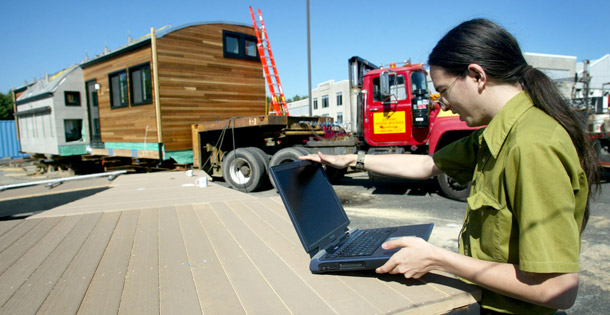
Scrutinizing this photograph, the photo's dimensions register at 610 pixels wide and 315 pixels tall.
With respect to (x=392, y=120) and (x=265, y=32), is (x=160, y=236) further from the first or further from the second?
(x=265, y=32)

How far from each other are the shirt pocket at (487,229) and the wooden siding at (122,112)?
8.07 meters

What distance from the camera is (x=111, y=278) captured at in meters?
1.32

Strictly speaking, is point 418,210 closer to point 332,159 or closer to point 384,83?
point 384,83

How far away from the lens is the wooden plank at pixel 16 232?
1.76 meters

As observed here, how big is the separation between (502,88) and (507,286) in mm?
590

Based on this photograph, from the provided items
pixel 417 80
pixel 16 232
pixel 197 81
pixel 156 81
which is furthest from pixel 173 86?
pixel 16 232

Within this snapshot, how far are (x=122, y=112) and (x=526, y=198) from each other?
1000 centimetres

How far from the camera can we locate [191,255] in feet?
5.06

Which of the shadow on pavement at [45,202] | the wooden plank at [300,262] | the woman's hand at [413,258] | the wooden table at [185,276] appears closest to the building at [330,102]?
the shadow on pavement at [45,202]

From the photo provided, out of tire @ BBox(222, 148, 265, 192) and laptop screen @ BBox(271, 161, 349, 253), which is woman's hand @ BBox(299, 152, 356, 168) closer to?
laptop screen @ BBox(271, 161, 349, 253)

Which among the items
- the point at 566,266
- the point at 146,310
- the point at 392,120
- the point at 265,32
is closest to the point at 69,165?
the point at 265,32

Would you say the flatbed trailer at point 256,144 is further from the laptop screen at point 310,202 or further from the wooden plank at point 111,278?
the laptop screen at point 310,202

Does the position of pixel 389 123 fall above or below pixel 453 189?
above

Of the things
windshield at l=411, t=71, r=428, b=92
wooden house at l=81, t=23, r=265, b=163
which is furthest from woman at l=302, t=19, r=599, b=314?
wooden house at l=81, t=23, r=265, b=163
